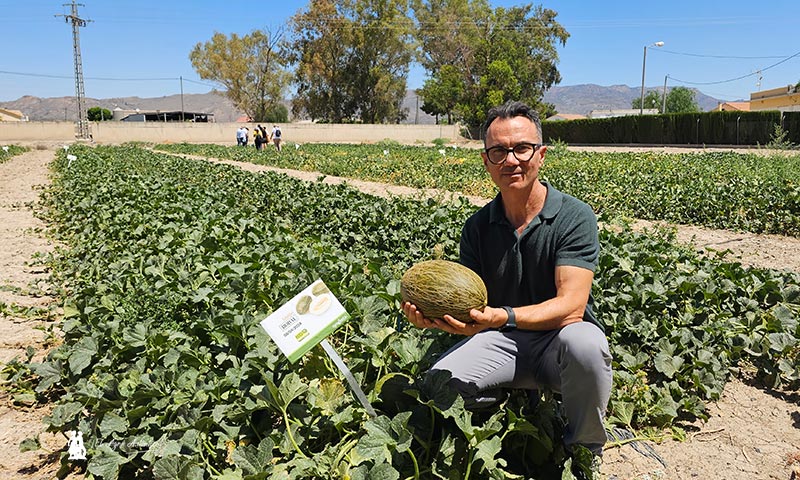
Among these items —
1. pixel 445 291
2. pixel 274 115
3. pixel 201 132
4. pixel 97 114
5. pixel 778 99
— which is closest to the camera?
pixel 445 291

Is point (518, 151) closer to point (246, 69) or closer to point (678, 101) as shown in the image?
point (246, 69)

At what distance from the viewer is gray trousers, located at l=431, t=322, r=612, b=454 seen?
2.43 m

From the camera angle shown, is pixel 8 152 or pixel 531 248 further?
pixel 8 152

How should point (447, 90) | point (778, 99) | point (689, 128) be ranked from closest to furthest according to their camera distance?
point (689, 128) → point (778, 99) → point (447, 90)

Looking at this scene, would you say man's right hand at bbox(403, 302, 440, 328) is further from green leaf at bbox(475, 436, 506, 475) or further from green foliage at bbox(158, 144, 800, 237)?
green foliage at bbox(158, 144, 800, 237)

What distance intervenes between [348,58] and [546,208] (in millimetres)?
59769

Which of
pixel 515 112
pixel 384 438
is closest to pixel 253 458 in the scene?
pixel 384 438

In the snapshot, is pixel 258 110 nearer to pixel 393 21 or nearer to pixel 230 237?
pixel 393 21

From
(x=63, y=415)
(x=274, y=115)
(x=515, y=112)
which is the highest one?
(x=274, y=115)

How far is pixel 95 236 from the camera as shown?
6.93 metres

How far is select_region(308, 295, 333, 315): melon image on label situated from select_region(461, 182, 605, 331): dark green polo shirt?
78cm

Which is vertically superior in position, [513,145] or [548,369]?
[513,145]

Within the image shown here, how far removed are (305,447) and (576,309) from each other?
1346mm

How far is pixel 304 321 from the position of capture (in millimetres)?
2479
